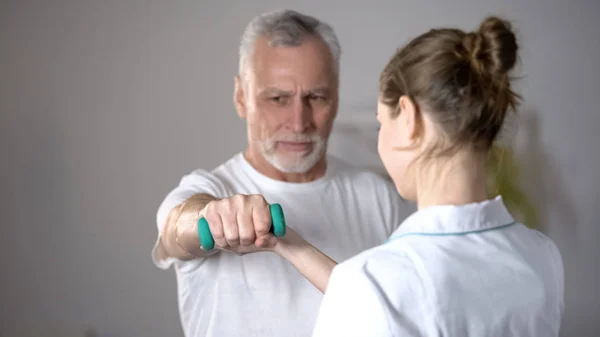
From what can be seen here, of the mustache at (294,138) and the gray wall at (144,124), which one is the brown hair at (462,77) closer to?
the mustache at (294,138)

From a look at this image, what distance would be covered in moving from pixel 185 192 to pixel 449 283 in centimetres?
81

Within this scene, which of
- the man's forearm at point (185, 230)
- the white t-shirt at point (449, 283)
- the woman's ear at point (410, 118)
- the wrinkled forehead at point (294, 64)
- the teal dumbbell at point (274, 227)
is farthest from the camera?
the wrinkled forehead at point (294, 64)

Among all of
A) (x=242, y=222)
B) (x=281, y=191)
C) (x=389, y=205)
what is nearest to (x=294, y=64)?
(x=281, y=191)

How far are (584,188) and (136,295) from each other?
5.83 feet

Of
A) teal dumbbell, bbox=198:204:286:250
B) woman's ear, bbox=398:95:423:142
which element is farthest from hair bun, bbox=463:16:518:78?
teal dumbbell, bbox=198:204:286:250

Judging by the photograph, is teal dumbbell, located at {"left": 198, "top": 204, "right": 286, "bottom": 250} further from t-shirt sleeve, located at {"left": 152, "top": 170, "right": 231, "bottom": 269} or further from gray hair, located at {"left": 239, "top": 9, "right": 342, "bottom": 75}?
gray hair, located at {"left": 239, "top": 9, "right": 342, "bottom": 75}

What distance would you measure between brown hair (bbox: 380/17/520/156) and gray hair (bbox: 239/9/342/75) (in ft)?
2.48

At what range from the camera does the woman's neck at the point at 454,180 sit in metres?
0.92

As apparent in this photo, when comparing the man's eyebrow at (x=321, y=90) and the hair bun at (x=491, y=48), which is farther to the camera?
the man's eyebrow at (x=321, y=90)

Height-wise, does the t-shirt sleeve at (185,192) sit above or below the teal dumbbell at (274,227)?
below

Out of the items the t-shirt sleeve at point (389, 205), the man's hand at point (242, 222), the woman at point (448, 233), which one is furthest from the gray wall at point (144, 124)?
the woman at point (448, 233)

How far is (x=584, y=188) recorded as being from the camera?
248 cm

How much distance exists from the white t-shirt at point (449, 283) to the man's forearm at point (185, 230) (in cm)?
46

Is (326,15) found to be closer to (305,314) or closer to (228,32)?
(228,32)
